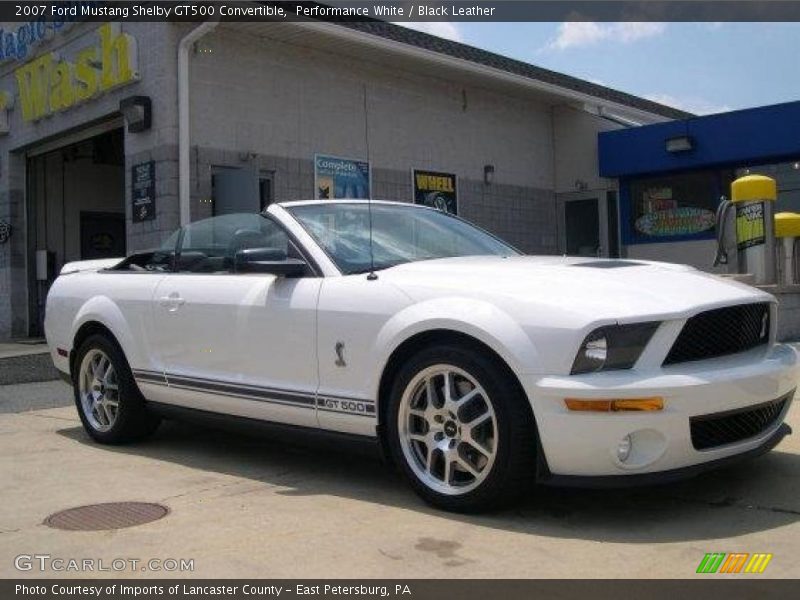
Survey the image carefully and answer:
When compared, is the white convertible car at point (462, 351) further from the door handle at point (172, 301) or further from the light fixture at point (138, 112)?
the light fixture at point (138, 112)

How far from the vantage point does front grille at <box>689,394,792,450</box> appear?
370 centimetres

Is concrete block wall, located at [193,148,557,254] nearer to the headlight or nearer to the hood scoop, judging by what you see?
the hood scoop

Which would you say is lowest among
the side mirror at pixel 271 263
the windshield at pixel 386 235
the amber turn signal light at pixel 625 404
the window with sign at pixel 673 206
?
the amber turn signal light at pixel 625 404

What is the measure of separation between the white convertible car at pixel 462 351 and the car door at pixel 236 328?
1 centimetres

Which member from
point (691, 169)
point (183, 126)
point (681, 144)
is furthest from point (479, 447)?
point (691, 169)

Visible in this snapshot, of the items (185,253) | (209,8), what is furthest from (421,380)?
(209,8)

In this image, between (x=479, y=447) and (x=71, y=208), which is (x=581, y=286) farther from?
(x=71, y=208)

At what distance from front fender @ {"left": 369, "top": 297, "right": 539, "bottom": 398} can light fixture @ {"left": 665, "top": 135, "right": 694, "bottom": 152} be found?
42.3 feet

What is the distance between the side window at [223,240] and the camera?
5.16 metres

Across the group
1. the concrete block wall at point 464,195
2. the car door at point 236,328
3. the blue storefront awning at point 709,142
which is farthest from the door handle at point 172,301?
the blue storefront awning at point 709,142

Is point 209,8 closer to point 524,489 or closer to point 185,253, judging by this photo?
point 185,253

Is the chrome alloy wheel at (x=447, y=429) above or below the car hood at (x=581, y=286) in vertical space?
below

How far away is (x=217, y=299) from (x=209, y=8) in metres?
7.58

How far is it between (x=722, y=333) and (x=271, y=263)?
2219 millimetres
